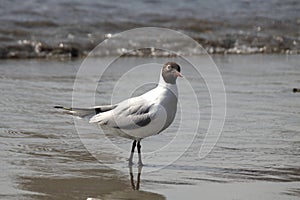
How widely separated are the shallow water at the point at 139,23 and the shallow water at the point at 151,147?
7.49 ft

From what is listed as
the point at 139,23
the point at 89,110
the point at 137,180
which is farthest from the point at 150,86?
the point at 139,23

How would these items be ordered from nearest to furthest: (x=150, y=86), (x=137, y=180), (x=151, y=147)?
(x=137, y=180), (x=151, y=147), (x=150, y=86)

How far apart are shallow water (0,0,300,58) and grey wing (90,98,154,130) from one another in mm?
5531

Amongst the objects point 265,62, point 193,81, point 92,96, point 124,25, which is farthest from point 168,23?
point 92,96

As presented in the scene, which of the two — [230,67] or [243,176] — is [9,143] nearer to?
[243,176]

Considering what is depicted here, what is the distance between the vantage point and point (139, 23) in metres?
13.0

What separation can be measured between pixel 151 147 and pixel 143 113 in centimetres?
66

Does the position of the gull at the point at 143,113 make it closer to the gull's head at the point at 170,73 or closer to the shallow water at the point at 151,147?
the gull's head at the point at 170,73

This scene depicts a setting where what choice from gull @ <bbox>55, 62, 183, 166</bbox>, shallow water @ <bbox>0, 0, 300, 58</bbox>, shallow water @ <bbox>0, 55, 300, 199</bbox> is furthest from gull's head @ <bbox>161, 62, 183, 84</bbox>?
shallow water @ <bbox>0, 0, 300, 58</bbox>

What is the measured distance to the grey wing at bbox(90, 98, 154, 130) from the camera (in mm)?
5328

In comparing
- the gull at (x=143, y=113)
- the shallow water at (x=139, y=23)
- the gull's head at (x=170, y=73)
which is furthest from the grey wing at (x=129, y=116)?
the shallow water at (x=139, y=23)

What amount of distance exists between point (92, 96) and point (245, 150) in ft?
8.44

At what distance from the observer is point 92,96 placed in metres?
7.95

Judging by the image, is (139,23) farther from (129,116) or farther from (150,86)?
(129,116)
